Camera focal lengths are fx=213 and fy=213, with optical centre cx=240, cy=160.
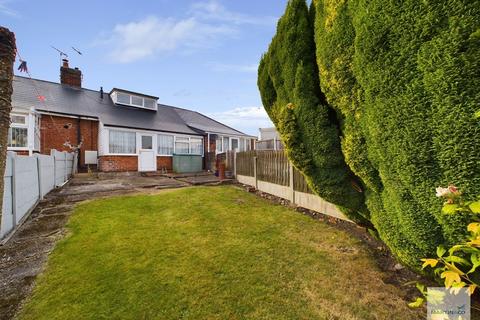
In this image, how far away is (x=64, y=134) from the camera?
1368cm

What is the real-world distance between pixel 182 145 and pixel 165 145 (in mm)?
1485

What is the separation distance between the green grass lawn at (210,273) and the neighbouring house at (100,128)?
35.5 feet

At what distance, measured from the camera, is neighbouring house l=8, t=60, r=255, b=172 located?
1262cm

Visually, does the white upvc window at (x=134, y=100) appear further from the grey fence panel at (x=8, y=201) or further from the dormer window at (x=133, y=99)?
the grey fence panel at (x=8, y=201)

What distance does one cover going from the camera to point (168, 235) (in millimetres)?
4273

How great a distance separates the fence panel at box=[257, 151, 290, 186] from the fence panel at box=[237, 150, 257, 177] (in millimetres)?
645

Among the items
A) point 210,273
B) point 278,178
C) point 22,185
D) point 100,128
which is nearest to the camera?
point 210,273

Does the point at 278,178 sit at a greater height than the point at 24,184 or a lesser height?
lesser

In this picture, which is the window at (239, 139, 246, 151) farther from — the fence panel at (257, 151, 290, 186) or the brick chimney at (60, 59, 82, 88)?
the brick chimney at (60, 59, 82, 88)

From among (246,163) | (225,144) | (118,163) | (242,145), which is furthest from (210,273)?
(242,145)

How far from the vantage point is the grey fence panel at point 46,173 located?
6620 mm

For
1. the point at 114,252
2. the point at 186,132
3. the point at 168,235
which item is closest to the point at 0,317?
the point at 114,252

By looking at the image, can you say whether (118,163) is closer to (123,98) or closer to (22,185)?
(123,98)

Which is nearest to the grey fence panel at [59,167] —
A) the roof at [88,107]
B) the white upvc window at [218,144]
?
the roof at [88,107]
